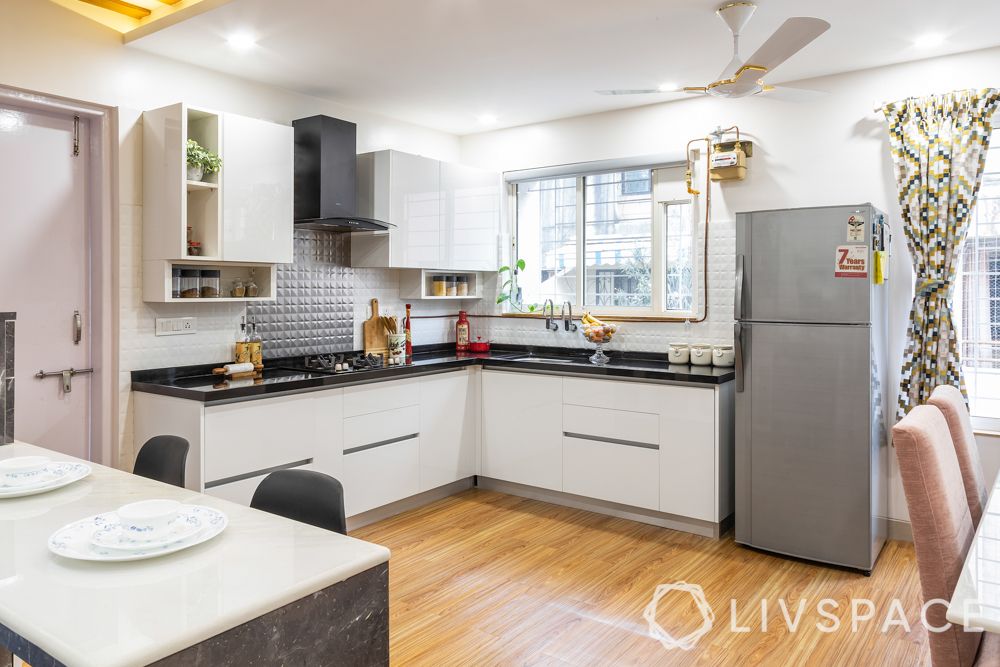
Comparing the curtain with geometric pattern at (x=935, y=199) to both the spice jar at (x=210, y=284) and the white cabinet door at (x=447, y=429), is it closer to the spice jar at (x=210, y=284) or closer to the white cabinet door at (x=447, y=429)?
the white cabinet door at (x=447, y=429)

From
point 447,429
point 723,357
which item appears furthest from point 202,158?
point 723,357

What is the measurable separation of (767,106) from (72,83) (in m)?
3.55

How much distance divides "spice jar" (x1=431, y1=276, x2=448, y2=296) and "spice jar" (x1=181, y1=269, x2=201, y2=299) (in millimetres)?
1747

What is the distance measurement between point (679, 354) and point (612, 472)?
0.80m

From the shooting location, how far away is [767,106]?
160 inches

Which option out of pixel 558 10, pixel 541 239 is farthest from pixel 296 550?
pixel 541 239

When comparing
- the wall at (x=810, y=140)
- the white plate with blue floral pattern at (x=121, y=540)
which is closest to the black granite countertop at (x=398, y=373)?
the wall at (x=810, y=140)

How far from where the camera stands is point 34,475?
1.93m

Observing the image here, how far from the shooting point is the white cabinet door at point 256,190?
3.50 meters

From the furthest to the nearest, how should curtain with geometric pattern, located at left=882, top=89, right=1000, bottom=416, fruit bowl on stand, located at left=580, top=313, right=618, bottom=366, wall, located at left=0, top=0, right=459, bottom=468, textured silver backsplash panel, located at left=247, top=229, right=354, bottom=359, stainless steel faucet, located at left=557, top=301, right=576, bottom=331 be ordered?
stainless steel faucet, located at left=557, top=301, right=576, bottom=331 < fruit bowl on stand, located at left=580, top=313, right=618, bottom=366 < textured silver backsplash panel, located at left=247, top=229, right=354, bottom=359 < curtain with geometric pattern, located at left=882, top=89, right=1000, bottom=416 < wall, located at left=0, top=0, right=459, bottom=468

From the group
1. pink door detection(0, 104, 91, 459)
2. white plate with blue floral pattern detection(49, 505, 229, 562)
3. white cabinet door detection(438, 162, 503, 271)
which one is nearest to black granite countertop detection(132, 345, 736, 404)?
pink door detection(0, 104, 91, 459)

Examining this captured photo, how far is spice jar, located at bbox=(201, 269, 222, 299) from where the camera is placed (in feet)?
11.8

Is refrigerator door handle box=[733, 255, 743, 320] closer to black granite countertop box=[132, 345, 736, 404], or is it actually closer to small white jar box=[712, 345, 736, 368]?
black granite countertop box=[132, 345, 736, 404]

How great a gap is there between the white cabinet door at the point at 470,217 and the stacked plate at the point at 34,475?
2995 mm
